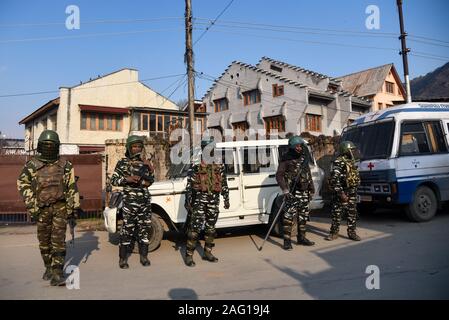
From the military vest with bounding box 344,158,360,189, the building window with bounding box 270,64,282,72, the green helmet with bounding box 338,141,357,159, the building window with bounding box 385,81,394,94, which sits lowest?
the military vest with bounding box 344,158,360,189

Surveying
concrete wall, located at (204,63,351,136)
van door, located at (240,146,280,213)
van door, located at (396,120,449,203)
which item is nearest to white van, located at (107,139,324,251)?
van door, located at (240,146,280,213)

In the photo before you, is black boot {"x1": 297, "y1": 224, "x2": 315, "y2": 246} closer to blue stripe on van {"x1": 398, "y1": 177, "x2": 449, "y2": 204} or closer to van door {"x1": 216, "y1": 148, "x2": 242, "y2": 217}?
van door {"x1": 216, "y1": 148, "x2": 242, "y2": 217}

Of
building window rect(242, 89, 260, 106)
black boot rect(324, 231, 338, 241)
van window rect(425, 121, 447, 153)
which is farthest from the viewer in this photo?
building window rect(242, 89, 260, 106)

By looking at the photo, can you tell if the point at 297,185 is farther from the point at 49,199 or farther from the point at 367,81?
the point at 367,81

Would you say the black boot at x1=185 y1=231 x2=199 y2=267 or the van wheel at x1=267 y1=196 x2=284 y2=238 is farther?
the van wheel at x1=267 y1=196 x2=284 y2=238

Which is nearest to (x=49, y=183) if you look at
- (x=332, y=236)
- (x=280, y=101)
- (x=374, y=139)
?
(x=332, y=236)

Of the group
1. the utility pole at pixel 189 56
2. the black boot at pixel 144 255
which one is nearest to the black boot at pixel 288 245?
the black boot at pixel 144 255

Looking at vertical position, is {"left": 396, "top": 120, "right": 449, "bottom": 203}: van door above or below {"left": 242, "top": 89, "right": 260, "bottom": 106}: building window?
below

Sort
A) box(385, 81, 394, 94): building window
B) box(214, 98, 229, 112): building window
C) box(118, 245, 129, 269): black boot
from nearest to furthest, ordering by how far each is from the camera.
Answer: box(118, 245, 129, 269): black boot < box(214, 98, 229, 112): building window < box(385, 81, 394, 94): building window

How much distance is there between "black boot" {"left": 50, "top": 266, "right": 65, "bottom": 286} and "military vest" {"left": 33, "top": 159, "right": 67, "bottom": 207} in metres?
0.92

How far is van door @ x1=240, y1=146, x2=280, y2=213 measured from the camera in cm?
662
